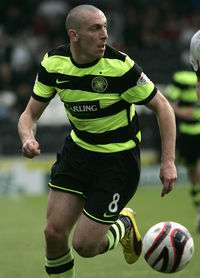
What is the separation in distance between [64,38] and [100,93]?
12865 mm

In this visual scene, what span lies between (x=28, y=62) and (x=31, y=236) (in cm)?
814

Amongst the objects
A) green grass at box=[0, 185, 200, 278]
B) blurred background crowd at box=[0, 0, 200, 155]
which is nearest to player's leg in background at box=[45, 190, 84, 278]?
green grass at box=[0, 185, 200, 278]

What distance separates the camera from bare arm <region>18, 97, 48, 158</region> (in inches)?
285

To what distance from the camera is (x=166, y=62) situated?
20.5 meters

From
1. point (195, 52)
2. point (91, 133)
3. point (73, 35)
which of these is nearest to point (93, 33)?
point (73, 35)

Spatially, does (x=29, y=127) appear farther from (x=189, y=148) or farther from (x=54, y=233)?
(x=189, y=148)

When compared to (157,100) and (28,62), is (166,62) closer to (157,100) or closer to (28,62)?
(28,62)

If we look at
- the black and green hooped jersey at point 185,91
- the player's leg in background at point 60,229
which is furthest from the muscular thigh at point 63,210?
the black and green hooped jersey at point 185,91

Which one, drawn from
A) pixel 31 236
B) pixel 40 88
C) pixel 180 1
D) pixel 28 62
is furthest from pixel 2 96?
pixel 40 88

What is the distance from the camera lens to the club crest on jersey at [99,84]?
7414 mm

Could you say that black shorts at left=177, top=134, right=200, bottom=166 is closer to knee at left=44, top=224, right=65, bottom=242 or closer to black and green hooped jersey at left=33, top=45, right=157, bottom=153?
black and green hooped jersey at left=33, top=45, right=157, bottom=153

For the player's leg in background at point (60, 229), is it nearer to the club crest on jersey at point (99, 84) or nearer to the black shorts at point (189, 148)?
the club crest on jersey at point (99, 84)

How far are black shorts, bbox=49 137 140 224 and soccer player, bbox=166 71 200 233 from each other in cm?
524

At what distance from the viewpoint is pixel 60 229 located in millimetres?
7398
